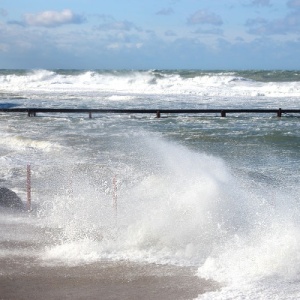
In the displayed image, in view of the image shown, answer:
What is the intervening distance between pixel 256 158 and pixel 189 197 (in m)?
10.1

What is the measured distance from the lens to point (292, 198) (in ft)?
44.6

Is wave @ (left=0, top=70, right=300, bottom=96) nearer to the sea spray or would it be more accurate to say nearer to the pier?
the pier

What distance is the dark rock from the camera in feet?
42.4

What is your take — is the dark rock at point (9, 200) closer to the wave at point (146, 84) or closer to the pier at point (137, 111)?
the pier at point (137, 111)

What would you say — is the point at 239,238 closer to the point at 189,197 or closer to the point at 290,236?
the point at 290,236

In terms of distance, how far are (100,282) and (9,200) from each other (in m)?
4.89

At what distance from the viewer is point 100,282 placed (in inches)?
344

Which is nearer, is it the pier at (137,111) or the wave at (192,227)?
the wave at (192,227)

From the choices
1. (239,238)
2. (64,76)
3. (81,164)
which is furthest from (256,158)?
(64,76)

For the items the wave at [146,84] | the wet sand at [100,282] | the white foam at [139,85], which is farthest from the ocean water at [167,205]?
the wave at [146,84]

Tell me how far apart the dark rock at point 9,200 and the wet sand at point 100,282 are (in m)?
3.40

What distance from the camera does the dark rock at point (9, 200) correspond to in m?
12.9

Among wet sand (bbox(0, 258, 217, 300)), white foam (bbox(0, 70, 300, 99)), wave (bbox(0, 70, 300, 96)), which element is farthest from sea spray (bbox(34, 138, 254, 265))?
wave (bbox(0, 70, 300, 96))

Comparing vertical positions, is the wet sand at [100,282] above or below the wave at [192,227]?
below
